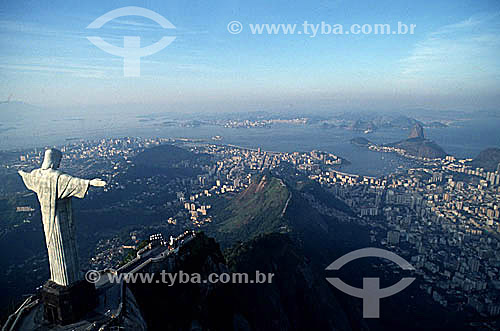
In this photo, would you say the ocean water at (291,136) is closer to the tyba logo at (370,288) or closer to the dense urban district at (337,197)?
the dense urban district at (337,197)

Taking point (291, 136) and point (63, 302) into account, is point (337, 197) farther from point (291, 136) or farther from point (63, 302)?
point (291, 136)

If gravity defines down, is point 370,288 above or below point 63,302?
below

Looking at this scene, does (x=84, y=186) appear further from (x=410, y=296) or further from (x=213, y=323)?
(x=410, y=296)

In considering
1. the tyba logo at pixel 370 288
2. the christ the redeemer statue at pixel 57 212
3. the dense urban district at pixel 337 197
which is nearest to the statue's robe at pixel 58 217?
the christ the redeemer statue at pixel 57 212

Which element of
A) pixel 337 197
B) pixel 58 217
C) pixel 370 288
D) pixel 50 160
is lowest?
pixel 370 288

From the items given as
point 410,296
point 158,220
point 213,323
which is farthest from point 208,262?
point 158,220

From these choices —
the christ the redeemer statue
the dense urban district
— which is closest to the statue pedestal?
the christ the redeemer statue

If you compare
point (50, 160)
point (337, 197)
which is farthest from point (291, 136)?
point (50, 160)
